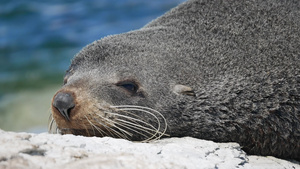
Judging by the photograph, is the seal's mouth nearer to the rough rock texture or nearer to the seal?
the seal

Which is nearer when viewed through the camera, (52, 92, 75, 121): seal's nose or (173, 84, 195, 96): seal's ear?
(52, 92, 75, 121): seal's nose

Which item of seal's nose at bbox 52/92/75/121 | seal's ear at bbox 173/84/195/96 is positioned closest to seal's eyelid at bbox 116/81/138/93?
seal's ear at bbox 173/84/195/96

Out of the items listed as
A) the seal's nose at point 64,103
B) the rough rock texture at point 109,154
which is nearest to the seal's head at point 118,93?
the seal's nose at point 64,103

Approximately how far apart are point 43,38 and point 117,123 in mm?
12728

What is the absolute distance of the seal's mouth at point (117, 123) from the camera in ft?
14.0

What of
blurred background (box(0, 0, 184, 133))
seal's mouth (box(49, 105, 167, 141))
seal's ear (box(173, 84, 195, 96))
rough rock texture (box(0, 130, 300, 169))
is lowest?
rough rock texture (box(0, 130, 300, 169))

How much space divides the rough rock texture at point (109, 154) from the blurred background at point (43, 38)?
7.86 metres

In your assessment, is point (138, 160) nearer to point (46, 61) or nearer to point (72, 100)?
point (72, 100)

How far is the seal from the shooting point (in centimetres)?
440

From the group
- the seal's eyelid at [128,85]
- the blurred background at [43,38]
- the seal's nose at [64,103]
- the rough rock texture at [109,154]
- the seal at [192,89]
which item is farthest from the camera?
the blurred background at [43,38]

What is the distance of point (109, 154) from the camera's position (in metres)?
3.25

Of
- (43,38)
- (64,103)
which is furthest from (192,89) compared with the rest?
(43,38)

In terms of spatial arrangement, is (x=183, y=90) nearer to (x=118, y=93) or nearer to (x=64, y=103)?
(x=118, y=93)

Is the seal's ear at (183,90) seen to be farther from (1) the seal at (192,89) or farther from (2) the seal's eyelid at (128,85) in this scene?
(2) the seal's eyelid at (128,85)
